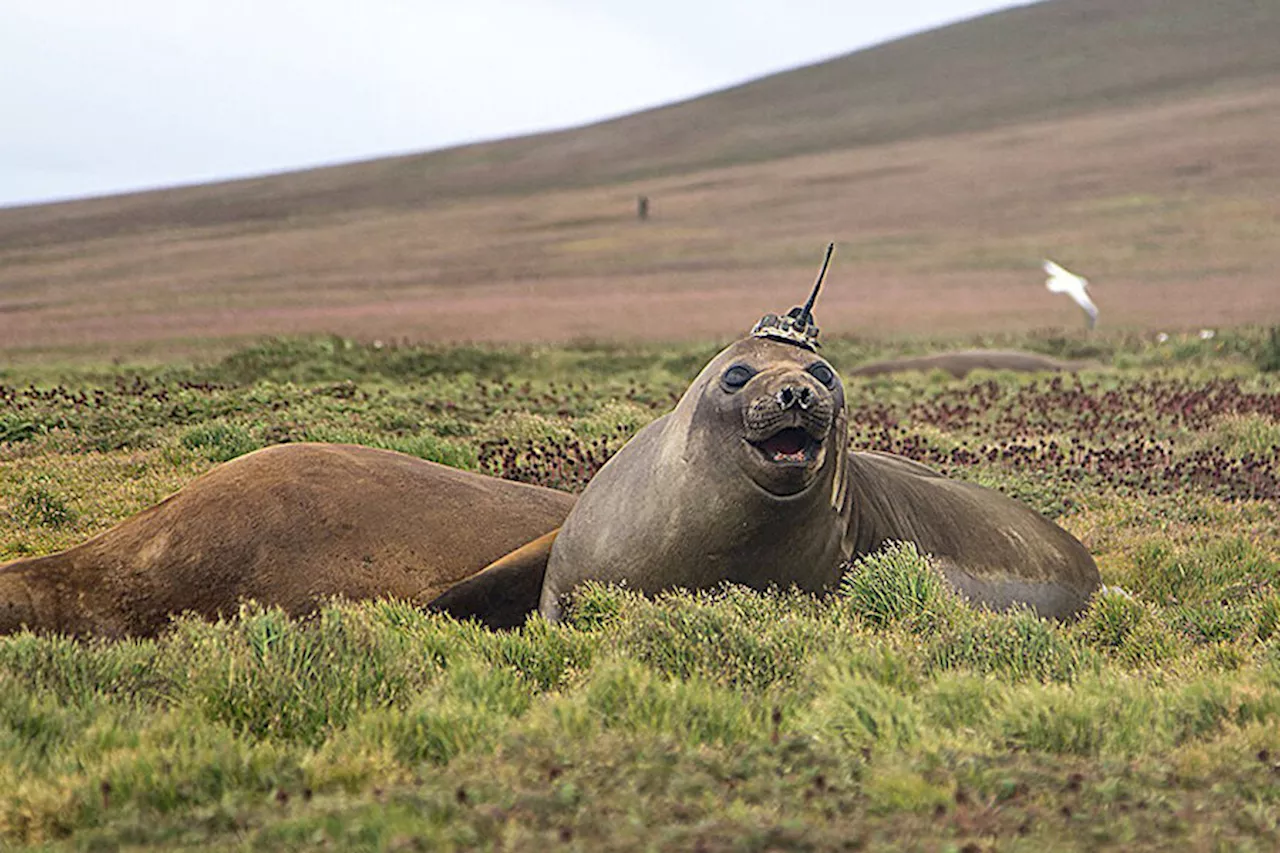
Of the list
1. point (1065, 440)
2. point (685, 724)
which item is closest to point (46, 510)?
point (685, 724)

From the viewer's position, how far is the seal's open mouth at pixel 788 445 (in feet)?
20.2

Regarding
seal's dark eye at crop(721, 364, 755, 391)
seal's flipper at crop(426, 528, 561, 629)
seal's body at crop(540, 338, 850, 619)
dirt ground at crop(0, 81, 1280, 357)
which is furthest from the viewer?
dirt ground at crop(0, 81, 1280, 357)

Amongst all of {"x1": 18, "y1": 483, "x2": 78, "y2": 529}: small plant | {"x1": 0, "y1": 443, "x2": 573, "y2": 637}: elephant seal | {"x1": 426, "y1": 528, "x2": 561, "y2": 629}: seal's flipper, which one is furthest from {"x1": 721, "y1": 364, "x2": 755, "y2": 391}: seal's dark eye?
{"x1": 18, "y1": 483, "x2": 78, "y2": 529}: small plant

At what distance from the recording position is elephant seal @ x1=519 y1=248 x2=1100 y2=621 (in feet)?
20.5

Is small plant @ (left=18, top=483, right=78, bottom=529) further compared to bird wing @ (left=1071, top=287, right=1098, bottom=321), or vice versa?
bird wing @ (left=1071, top=287, right=1098, bottom=321)

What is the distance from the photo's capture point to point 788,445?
6281mm

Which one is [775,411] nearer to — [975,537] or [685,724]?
[685,724]

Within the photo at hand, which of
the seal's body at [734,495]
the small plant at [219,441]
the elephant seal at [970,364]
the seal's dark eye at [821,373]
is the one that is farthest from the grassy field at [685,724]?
the elephant seal at [970,364]

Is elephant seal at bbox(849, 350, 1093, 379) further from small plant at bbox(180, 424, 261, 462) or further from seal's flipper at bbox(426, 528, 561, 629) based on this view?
seal's flipper at bbox(426, 528, 561, 629)

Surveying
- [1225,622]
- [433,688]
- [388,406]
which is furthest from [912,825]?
[388,406]

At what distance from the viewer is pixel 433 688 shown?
4945 mm

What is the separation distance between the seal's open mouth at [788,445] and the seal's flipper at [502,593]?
4.37 feet

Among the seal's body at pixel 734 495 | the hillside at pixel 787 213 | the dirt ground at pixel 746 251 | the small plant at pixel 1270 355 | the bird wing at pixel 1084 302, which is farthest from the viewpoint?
the hillside at pixel 787 213

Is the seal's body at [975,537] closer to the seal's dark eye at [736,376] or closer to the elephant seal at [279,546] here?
the seal's dark eye at [736,376]
